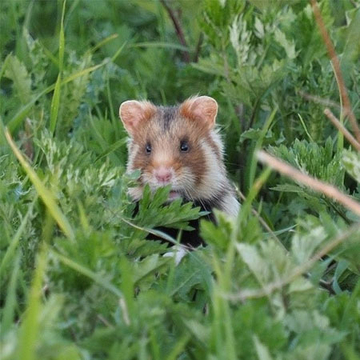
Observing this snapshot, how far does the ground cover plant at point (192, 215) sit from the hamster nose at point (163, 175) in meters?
0.24

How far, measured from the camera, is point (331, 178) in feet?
14.1

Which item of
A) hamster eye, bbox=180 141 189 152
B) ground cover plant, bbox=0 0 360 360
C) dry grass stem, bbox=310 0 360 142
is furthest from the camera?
hamster eye, bbox=180 141 189 152

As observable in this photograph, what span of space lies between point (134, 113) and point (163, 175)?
643 millimetres

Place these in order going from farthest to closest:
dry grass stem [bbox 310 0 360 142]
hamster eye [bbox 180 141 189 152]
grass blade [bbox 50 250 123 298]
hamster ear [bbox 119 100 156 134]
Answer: hamster ear [bbox 119 100 156 134] < hamster eye [bbox 180 141 189 152] < dry grass stem [bbox 310 0 360 142] < grass blade [bbox 50 250 123 298]

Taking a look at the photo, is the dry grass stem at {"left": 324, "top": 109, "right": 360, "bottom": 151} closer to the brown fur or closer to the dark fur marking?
the brown fur

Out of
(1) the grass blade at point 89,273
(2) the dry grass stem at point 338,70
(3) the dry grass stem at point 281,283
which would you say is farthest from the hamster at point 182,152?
(3) the dry grass stem at point 281,283

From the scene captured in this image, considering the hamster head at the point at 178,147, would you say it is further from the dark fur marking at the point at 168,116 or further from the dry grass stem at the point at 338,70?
the dry grass stem at the point at 338,70

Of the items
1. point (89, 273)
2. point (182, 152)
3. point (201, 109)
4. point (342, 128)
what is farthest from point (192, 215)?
point (201, 109)

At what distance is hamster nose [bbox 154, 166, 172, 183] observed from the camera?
193 inches

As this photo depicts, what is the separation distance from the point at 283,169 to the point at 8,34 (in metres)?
4.10

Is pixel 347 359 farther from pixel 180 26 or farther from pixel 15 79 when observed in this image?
pixel 180 26

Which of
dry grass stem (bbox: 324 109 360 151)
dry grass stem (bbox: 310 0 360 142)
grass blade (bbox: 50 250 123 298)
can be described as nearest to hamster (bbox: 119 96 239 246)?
dry grass stem (bbox: 310 0 360 142)

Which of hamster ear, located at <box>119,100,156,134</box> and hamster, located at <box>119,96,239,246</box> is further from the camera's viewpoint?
hamster ear, located at <box>119,100,156,134</box>

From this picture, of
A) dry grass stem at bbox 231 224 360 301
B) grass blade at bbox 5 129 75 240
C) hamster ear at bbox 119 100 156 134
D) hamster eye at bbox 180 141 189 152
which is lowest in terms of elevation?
hamster eye at bbox 180 141 189 152
